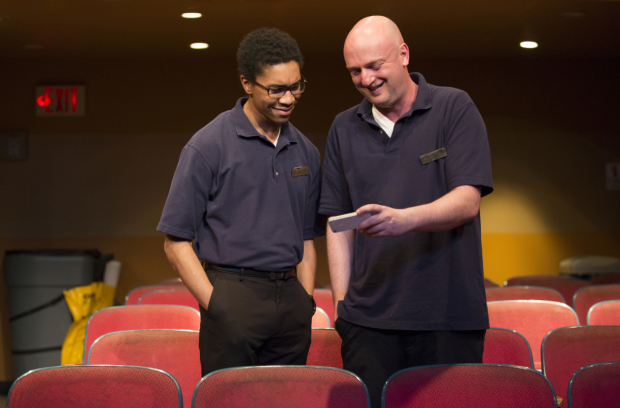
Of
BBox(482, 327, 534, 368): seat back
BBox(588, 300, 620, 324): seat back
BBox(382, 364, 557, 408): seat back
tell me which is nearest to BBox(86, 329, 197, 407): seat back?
BBox(382, 364, 557, 408): seat back

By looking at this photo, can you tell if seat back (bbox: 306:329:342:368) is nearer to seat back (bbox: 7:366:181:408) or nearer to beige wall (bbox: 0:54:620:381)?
seat back (bbox: 7:366:181:408)

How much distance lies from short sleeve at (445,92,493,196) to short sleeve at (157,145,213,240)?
0.79 m

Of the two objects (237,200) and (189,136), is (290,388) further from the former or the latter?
(189,136)

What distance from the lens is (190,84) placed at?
669 cm

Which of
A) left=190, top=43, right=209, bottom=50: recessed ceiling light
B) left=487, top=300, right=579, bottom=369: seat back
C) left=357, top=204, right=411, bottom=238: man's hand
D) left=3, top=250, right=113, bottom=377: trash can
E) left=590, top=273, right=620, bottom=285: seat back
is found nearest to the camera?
left=357, top=204, right=411, bottom=238: man's hand

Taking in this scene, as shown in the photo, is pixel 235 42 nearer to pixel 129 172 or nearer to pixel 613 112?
pixel 129 172

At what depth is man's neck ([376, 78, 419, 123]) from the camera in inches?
76.6

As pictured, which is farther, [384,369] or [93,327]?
Answer: [93,327]

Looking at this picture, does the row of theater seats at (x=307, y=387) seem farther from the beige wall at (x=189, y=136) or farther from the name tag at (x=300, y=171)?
the beige wall at (x=189, y=136)

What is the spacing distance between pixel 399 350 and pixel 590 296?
2499 mm

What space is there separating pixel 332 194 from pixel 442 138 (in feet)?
1.46

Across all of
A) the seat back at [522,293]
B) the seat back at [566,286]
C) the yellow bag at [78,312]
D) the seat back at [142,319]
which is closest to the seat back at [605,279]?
the seat back at [566,286]

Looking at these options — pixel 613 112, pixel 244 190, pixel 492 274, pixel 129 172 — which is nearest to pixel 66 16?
pixel 129 172

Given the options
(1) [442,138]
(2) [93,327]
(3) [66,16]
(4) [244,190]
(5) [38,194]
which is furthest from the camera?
(5) [38,194]
